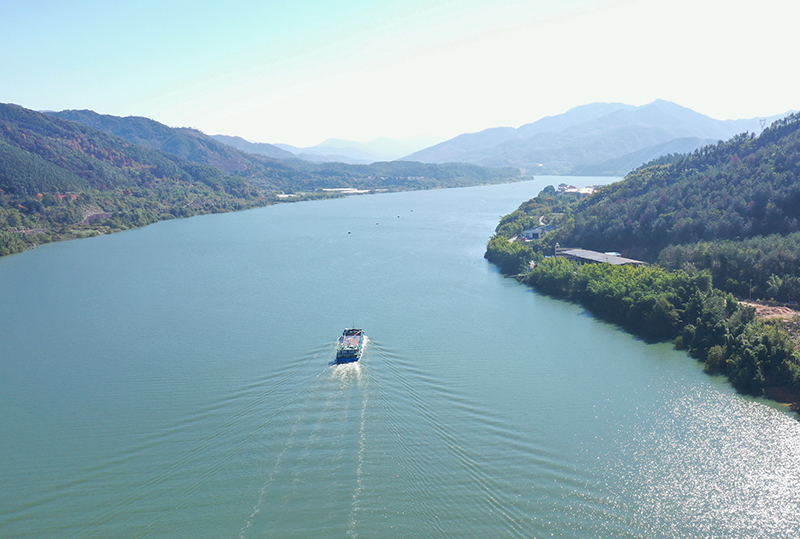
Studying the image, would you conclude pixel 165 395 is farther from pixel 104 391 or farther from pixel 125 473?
pixel 125 473

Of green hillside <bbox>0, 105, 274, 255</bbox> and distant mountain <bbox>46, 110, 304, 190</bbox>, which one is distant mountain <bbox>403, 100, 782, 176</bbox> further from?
green hillside <bbox>0, 105, 274, 255</bbox>

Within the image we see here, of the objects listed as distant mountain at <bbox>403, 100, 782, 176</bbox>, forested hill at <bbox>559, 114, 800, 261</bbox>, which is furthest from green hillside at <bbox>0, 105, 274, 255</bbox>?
distant mountain at <bbox>403, 100, 782, 176</bbox>

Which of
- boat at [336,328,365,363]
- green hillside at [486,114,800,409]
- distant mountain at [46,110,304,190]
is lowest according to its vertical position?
boat at [336,328,365,363]

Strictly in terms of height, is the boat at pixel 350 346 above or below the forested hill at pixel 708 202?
below

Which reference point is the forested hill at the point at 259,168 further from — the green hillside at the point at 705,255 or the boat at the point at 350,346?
the boat at the point at 350,346

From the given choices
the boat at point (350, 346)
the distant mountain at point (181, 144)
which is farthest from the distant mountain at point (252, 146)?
the boat at point (350, 346)

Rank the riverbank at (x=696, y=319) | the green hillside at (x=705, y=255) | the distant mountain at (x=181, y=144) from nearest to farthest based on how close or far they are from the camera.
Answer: the riverbank at (x=696, y=319) < the green hillside at (x=705, y=255) < the distant mountain at (x=181, y=144)

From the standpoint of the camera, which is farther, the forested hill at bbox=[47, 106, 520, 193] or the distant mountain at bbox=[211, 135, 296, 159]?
the distant mountain at bbox=[211, 135, 296, 159]
